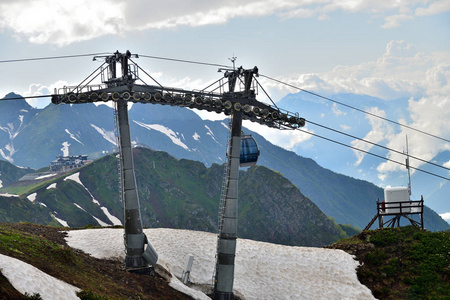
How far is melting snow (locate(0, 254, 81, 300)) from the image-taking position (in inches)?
1145

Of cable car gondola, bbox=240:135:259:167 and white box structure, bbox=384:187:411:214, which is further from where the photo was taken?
white box structure, bbox=384:187:411:214

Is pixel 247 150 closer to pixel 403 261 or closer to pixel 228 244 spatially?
pixel 228 244

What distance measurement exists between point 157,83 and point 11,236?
59.2 ft

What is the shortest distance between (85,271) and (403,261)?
35297mm

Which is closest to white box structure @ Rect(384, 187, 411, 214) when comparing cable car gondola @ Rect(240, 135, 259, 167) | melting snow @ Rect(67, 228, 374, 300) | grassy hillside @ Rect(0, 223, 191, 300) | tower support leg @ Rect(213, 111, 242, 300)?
melting snow @ Rect(67, 228, 374, 300)

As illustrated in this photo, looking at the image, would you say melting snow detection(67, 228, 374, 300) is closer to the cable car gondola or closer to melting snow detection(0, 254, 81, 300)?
the cable car gondola

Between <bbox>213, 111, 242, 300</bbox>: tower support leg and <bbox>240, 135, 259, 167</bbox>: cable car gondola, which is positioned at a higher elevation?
<bbox>240, 135, 259, 167</bbox>: cable car gondola

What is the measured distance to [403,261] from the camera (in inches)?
2212

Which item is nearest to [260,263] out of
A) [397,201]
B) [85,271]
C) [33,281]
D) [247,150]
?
[247,150]

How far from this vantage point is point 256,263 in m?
54.0

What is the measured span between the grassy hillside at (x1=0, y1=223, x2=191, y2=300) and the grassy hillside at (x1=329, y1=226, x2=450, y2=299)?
76.2 feet

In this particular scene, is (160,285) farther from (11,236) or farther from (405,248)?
(405,248)

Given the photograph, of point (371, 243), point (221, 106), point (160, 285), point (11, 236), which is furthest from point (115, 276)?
point (371, 243)

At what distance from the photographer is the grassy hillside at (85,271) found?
3506cm
